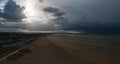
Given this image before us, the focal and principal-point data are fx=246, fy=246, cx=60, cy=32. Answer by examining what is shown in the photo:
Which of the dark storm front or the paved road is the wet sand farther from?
the dark storm front

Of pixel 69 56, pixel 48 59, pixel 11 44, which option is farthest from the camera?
pixel 11 44

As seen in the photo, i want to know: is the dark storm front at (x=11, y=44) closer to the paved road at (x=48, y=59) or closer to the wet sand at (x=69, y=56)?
the wet sand at (x=69, y=56)

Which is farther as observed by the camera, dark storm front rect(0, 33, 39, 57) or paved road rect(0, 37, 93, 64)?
dark storm front rect(0, 33, 39, 57)

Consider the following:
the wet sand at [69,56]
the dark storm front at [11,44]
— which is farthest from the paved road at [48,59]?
the dark storm front at [11,44]

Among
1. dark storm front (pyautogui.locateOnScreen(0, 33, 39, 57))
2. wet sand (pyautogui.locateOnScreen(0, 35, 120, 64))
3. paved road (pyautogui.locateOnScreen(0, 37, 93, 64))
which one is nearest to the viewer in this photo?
paved road (pyautogui.locateOnScreen(0, 37, 93, 64))

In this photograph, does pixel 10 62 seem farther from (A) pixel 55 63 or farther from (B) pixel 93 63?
(B) pixel 93 63

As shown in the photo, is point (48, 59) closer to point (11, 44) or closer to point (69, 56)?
point (69, 56)

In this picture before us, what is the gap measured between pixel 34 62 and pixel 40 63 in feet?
3.08

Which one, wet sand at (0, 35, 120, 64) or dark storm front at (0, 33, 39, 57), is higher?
dark storm front at (0, 33, 39, 57)

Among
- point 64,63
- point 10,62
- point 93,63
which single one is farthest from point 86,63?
point 10,62

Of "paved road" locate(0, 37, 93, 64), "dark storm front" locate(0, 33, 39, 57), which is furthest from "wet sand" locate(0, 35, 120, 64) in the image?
"dark storm front" locate(0, 33, 39, 57)

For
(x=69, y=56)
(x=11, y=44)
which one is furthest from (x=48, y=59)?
(x=11, y=44)

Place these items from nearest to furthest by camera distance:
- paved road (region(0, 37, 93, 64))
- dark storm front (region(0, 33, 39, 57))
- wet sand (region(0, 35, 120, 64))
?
1. paved road (region(0, 37, 93, 64))
2. wet sand (region(0, 35, 120, 64))
3. dark storm front (region(0, 33, 39, 57))

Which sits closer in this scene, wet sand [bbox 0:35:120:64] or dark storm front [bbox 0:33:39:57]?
wet sand [bbox 0:35:120:64]
